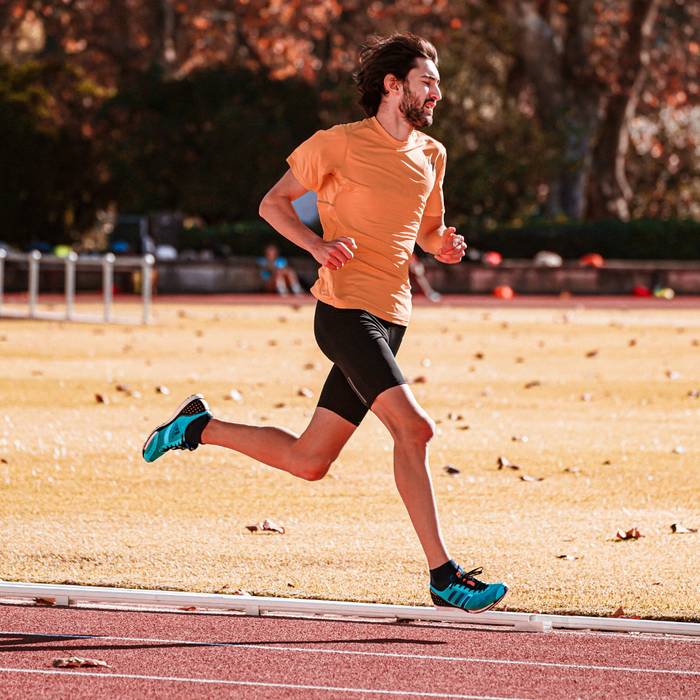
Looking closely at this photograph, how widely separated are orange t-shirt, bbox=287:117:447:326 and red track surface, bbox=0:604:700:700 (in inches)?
47.0

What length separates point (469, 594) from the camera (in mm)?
4453

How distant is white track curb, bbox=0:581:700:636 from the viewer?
14.5 feet

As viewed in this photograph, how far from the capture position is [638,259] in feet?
114

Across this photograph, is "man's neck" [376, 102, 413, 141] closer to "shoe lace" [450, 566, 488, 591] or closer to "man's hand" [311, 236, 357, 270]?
"man's hand" [311, 236, 357, 270]

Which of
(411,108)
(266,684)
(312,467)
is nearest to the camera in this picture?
(266,684)

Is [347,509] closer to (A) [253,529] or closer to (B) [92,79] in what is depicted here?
(A) [253,529]

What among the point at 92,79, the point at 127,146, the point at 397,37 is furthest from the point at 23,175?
the point at 397,37

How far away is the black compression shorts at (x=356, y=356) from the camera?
4.62 meters

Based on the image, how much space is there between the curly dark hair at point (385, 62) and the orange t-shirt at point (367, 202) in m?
0.10

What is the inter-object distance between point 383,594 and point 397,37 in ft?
6.88

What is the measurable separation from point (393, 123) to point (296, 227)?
1.84 ft

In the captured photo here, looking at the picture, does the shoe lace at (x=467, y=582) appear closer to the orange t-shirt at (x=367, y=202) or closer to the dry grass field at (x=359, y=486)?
the dry grass field at (x=359, y=486)

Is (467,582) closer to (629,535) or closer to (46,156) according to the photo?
(629,535)

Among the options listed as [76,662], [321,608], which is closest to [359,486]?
[321,608]
